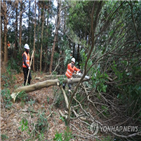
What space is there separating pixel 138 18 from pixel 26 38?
965cm

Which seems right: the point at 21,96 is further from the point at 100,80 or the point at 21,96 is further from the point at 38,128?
the point at 100,80

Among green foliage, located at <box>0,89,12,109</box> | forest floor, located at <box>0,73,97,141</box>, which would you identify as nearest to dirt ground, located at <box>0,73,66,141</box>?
Answer: forest floor, located at <box>0,73,97,141</box>

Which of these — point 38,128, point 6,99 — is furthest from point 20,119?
point 6,99

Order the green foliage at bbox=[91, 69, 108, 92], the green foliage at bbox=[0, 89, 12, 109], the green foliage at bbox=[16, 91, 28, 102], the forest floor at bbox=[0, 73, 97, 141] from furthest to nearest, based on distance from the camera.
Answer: the green foliage at bbox=[16, 91, 28, 102], the green foliage at bbox=[0, 89, 12, 109], the forest floor at bbox=[0, 73, 97, 141], the green foliage at bbox=[91, 69, 108, 92]

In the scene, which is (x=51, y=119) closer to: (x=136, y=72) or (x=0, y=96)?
(x=0, y=96)

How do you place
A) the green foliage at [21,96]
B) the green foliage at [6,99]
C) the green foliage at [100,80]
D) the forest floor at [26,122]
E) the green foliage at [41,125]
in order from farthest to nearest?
the green foliage at [21,96], the green foliage at [6,99], the green foliage at [41,125], the forest floor at [26,122], the green foliage at [100,80]

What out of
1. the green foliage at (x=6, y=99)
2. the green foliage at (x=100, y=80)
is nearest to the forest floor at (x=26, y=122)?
the green foliage at (x=6, y=99)

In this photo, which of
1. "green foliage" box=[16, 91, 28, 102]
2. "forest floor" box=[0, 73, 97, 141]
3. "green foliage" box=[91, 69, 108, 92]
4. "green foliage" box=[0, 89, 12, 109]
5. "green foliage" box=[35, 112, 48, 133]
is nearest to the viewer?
"green foliage" box=[91, 69, 108, 92]

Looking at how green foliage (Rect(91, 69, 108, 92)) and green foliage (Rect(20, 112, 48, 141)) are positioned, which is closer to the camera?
green foliage (Rect(91, 69, 108, 92))

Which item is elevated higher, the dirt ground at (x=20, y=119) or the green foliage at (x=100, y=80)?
the green foliage at (x=100, y=80)

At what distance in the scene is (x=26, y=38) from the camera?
1015 centimetres

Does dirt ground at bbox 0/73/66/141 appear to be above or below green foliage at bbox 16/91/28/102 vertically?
below

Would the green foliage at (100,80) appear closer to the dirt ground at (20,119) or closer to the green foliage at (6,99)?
the dirt ground at (20,119)

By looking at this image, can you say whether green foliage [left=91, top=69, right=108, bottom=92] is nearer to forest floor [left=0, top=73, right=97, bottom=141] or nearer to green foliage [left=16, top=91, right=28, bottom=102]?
forest floor [left=0, top=73, right=97, bottom=141]
